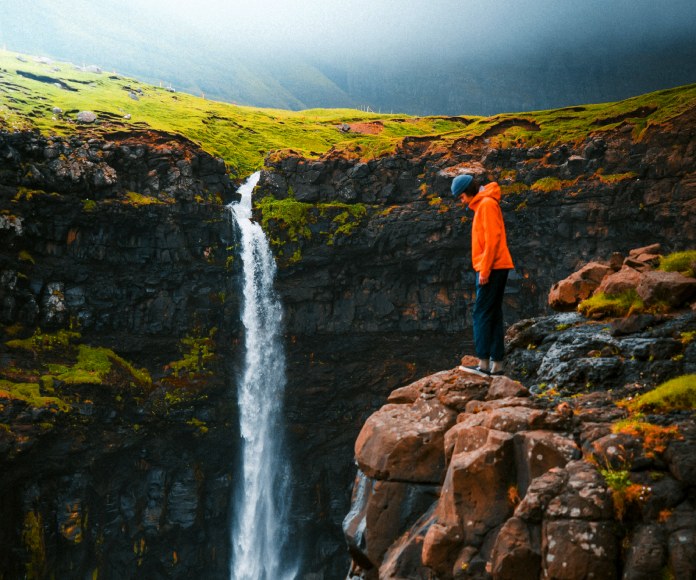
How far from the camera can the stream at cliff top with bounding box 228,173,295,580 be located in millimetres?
41469

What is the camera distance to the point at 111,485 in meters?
37.6

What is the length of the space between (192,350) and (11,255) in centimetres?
1412

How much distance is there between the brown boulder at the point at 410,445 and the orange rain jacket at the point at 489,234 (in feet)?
9.07

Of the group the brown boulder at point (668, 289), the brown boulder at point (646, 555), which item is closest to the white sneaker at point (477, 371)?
the brown boulder at point (668, 289)

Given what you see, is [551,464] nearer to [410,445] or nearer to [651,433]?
[651,433]

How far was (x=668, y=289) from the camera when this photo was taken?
1090cm

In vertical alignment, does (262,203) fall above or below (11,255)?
above

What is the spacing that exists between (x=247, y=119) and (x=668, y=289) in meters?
67.9

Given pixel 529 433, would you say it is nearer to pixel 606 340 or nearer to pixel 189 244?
pixel 606 340

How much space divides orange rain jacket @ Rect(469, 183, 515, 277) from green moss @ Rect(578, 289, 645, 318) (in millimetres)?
3626

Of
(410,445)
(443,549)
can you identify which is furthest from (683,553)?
(410,445)

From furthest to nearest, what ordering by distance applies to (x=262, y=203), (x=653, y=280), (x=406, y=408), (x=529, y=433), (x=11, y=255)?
(x=262, y=203) < (x=11, y=255) < (x=653, y=280) < (x=406, y=408) < (x=529, y=433)

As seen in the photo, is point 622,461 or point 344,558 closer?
point 622,461

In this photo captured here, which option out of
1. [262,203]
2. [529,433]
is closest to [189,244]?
[262,203]
